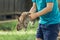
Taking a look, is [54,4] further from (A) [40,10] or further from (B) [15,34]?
(B) [15,34]

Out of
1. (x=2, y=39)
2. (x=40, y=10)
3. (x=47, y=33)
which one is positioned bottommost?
(x=2, y=39)

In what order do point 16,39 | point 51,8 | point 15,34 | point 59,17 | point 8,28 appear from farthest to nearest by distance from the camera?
1. point 8,28
2. point 15,34
3. point 16,39
4. point 59,17
5. point 51,8

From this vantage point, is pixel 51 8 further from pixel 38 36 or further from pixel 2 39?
pixel 2 39

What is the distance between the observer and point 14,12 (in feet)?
37.0

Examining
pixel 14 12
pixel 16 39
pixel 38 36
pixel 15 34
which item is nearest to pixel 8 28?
pixel 15 34

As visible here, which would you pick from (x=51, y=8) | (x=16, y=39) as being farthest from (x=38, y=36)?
(x=16, y=39)

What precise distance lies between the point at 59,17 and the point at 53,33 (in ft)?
0.86

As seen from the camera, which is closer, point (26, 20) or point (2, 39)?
point (26, 20)

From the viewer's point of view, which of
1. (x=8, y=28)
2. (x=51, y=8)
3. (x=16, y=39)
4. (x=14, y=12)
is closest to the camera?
(x=51, y=8)

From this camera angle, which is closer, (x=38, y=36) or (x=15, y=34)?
(x=38, y=36)

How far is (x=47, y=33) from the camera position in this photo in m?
3.93

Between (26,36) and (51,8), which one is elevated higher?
(51,8)

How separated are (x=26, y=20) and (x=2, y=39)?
249 cm

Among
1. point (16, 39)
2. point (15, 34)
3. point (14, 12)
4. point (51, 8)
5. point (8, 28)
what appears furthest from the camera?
point (14, 12)
